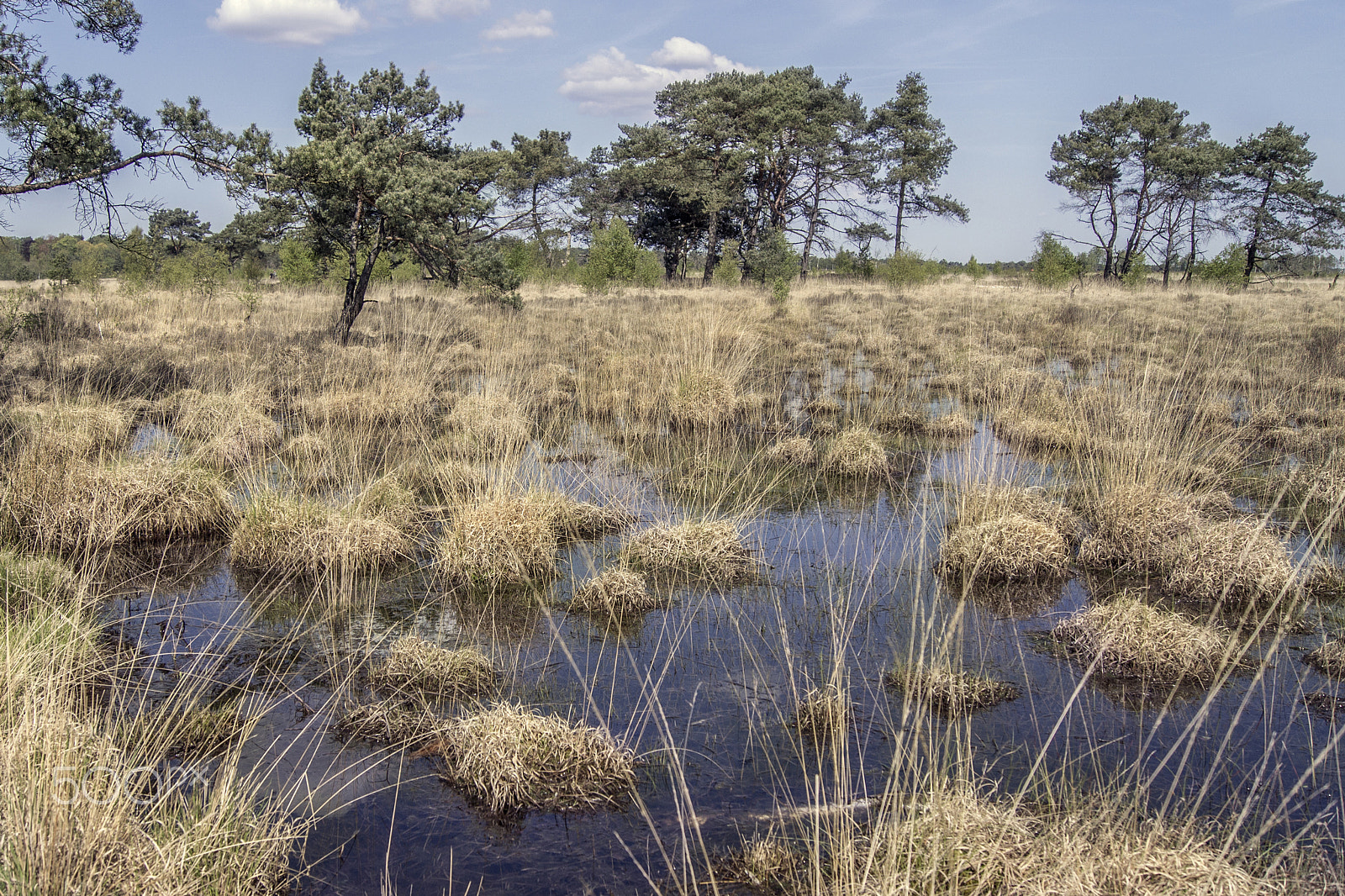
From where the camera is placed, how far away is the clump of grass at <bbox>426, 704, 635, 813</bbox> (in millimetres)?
3117

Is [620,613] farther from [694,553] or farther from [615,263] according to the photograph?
[615,263]

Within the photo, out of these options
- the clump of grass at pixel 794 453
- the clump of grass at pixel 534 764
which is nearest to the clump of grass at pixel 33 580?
the clump of grass at pixel 534 764

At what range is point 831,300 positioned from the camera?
84.2 ft

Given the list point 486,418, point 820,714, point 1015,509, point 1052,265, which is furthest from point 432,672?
point 1052,265

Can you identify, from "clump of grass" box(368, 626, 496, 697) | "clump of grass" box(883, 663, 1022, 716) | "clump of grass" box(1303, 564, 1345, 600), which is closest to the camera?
"clump of grass" box(883, 663, 1022, 716)

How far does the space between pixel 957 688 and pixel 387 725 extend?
2.64 metres

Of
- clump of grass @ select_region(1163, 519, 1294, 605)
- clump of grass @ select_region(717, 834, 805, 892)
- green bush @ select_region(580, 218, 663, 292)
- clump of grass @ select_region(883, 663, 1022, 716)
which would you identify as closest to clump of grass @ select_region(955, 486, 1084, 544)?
clump of grass @ select_region(1163, 519, 1294, 605)

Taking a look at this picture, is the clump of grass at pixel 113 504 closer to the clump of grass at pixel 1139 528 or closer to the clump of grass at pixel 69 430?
the clump of grass at pixel 69 430

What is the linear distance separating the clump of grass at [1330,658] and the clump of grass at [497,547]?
4384 mm

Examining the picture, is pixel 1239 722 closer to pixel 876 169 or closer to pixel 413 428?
pixel 413 428

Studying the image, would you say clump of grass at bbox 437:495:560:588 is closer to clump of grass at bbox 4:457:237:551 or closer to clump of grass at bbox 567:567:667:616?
clump of grass at bbox 567:567:667:616

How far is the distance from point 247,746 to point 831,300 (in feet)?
79.1

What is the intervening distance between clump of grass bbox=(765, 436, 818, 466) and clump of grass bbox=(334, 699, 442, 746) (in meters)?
5.16

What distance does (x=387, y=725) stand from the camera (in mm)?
3508
